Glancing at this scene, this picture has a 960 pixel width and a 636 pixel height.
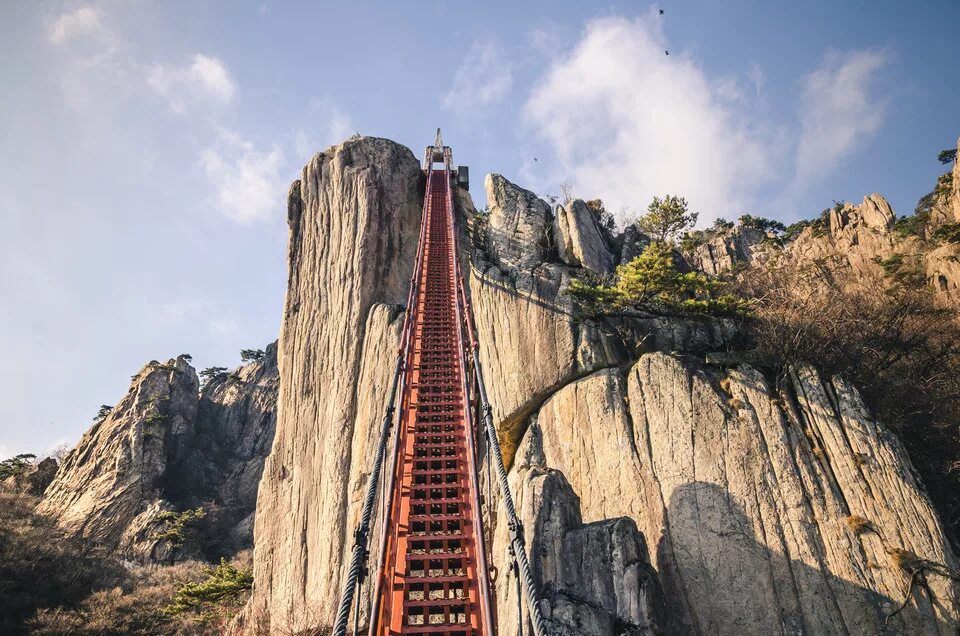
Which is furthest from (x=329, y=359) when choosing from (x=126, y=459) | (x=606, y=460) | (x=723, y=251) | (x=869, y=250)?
(x=723, y=251)

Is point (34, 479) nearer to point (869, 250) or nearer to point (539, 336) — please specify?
point (539, 336)

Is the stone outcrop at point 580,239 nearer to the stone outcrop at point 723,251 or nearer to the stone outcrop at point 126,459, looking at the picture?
the stone outcrop at point 723,251

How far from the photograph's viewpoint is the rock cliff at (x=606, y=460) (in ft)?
30.6

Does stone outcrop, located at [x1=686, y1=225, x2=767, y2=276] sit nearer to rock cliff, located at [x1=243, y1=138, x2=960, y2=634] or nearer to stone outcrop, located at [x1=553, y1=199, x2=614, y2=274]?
Answer: stone outcrop, located at [x1=553, y1=199, x2=614, y2=274]

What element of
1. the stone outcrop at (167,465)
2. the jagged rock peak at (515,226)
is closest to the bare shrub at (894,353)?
the jagged rock peak at (515,226)

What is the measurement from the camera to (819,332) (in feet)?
42.9

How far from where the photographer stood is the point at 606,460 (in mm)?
12406

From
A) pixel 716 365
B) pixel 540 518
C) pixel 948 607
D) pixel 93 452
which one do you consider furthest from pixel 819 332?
pixel 93 452

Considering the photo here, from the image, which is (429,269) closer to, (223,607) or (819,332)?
(819,332)

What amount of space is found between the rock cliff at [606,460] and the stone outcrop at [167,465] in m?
24.2

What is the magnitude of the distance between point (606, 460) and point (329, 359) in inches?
422

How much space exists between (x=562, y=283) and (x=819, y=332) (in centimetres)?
737

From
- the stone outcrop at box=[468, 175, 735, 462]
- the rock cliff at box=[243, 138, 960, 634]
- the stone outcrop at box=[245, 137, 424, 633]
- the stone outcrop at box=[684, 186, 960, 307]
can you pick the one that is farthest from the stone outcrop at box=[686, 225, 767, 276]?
the stone outcrop at box=[245, 137, 424, 633]

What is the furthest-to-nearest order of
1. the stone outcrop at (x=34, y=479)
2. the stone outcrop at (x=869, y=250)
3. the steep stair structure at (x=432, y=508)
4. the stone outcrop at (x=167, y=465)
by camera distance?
the stone outcrop at (x=34, y=479), the stone outcrop at (x=167, y=465), the stone outcrop at (x=869, y=250), the steep stair structure at (x=432, y=508)
